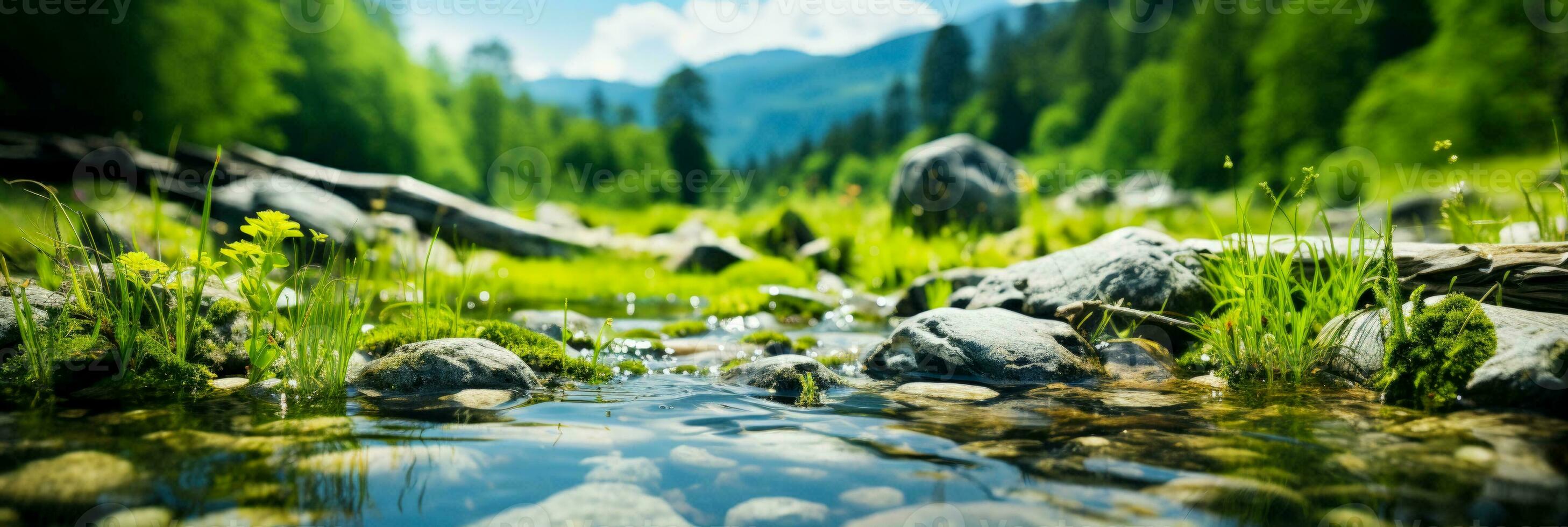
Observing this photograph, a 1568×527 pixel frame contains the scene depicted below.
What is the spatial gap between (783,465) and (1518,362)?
2.97 meters

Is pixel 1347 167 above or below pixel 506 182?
below

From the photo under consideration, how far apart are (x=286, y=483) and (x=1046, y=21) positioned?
3993 inches

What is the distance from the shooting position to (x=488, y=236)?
13.8 metres

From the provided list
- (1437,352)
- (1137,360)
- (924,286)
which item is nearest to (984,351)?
(1137,360)

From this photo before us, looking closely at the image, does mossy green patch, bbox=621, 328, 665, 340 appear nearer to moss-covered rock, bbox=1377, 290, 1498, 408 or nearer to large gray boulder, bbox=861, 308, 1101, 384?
large gray boulder, bbox=861, 308, 1101, 384

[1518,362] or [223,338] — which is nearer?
[1518,362]

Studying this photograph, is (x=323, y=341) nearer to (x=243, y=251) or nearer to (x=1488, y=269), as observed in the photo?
(x=243, y=251)

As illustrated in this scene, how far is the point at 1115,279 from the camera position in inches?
212

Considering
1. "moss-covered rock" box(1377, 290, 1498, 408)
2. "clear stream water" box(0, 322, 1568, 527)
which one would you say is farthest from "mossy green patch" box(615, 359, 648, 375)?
"moss-covered rock" box(1377, 290, 1498, 408)

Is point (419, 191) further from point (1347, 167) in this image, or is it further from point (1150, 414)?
point (1347, 167)

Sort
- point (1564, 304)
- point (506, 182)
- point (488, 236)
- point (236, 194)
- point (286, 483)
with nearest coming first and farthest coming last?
point (286, 483), point (1564, 304), point (236, 194), point (488, 236), point (506, 182)

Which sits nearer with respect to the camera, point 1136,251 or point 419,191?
point 1136,251

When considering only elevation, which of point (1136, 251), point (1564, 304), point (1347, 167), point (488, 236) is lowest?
point (1564, 304)

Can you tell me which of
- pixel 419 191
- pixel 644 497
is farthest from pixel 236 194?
pixel 644 497
